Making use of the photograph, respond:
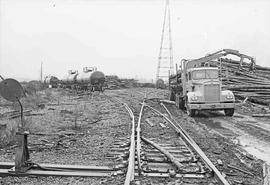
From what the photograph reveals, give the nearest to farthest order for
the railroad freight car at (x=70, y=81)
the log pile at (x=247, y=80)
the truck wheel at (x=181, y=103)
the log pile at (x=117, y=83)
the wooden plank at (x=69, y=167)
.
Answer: the wooden plank at (x=69, y=167), the truck wheel at (x=181, y=103), the log pile at (x=247, y=80), the railroad freight car at (x=70, y=81), the log pile at (x=117, y=83)

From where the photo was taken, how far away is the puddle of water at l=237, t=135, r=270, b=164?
8.03m

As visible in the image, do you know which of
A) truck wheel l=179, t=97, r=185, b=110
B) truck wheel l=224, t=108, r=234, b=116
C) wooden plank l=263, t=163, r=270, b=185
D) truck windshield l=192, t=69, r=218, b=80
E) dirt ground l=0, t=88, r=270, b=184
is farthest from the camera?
truck wheel l=179, t=97, r=185, b=110

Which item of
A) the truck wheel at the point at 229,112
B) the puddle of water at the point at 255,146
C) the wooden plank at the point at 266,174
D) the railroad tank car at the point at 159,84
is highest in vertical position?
the railroad tank car at the point at 159,84

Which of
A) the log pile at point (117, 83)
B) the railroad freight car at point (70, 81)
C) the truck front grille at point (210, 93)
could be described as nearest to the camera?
the truck front grille at point (210, 93)

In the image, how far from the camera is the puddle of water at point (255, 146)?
26.3 feet

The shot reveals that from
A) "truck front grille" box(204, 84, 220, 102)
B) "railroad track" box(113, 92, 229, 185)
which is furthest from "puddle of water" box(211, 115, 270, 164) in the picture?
"truck front grille" box(204, 84, 220, 102)

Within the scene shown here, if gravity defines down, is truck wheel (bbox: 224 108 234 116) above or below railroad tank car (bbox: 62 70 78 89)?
below

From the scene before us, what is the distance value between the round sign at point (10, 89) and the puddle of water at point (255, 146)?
18.9 feet

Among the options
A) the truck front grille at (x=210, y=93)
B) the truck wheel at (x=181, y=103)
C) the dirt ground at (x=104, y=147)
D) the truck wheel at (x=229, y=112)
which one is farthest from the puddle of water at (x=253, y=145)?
the truck wheel at (x=181, y=103)

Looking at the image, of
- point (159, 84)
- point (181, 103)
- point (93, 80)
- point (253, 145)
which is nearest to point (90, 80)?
point (93, 80)

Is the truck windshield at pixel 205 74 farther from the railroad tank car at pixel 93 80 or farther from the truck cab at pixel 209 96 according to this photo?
the railroad tank car at pixel 93 80

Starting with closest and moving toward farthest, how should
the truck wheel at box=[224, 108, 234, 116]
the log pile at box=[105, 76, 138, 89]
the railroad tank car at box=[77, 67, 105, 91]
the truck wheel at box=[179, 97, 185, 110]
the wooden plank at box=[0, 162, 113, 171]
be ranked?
1. the wooden plank at box=[0, 162, 113, 171]
2. the truck wheel at box=[224, 108, 234, 116]
3. the truck wheel at box=[179, 97, 185, 110]
4. the railroad tank car at box=[77, 67, 105, 91]
5. the log pile at box=[105, 76, 138, 89]

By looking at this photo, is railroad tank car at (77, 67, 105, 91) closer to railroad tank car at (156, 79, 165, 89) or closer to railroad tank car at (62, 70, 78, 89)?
railroad tank car at (62, 70, 78, 89)

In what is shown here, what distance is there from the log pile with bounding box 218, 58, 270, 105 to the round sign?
62.3ft
